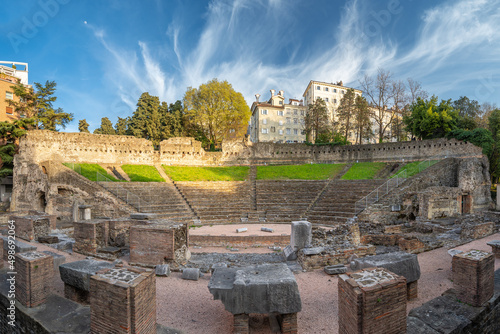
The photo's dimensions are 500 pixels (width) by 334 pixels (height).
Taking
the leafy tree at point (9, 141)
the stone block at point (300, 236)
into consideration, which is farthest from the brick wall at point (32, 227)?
the leafy tree at point (9, 141)

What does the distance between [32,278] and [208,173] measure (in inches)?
953

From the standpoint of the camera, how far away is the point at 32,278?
4727mm

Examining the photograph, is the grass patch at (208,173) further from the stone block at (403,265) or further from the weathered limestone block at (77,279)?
→ the stone block at (403,265)

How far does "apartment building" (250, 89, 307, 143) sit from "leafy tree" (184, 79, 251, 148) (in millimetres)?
9267

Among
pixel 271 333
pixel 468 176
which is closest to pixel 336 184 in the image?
pixel 468 176

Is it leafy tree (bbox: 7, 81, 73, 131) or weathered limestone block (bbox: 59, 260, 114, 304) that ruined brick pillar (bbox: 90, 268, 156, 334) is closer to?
weathered limestone block (bbox: 59, 260, 114, 304)

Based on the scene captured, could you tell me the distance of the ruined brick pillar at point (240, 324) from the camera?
13.8 feet

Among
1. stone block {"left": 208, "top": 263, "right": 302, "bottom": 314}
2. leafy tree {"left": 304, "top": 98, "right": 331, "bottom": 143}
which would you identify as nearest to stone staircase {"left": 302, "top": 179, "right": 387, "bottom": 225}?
stone block {"left": 208, "top": 263, "right": 302, "bottom": 314}

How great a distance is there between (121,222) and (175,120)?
29.8 metres

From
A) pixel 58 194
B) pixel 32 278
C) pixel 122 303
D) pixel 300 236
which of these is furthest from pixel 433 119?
pixel 58 194

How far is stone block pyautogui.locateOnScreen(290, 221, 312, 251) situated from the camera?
9430mm

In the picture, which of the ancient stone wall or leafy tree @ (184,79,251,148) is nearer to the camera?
the ancient stone wall

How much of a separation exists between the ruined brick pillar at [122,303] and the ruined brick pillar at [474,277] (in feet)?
20.1

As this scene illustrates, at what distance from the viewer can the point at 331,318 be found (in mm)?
4770
